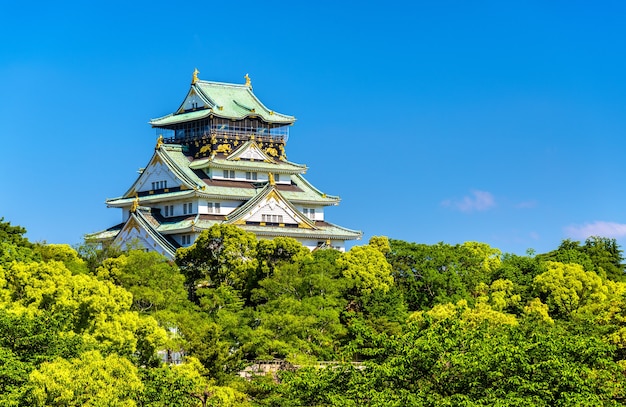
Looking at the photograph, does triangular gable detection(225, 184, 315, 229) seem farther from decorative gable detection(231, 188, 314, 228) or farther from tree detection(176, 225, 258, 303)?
tree detection(176, 225, 258, 303)

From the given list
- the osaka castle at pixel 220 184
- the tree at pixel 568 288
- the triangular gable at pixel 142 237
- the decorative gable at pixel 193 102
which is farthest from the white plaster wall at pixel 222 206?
the tree at pixel 568 288

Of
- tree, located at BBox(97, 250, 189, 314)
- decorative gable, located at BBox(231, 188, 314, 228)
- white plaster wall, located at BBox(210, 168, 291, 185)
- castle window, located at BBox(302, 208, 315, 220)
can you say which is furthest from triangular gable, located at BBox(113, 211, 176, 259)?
castle window, located at BBox(302, 208, 315, 220)

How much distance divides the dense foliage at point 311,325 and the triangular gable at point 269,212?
8665 millimetres

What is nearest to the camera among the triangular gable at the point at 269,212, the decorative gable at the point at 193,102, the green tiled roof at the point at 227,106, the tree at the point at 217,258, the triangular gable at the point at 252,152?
the tree at the point at 217,258

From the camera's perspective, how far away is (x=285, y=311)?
53531 mm

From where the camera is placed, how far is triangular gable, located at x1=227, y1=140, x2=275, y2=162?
7762cm

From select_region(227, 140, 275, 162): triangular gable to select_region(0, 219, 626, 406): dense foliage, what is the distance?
13302mm

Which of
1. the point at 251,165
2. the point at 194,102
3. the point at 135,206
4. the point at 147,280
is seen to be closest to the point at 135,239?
the point at 135,206

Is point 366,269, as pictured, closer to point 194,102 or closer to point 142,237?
point 142,237

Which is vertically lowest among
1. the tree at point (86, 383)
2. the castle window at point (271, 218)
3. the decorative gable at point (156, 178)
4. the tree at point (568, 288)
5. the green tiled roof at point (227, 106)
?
the tree at point (86, 383)

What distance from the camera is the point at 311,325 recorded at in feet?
173

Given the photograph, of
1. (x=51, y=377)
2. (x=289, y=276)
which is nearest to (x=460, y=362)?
(x=51, y=377)

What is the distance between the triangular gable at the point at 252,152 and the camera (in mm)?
77625

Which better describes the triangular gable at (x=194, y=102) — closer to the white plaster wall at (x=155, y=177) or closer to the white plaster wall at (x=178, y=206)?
the white plaster wall at (x=155, y=177)
